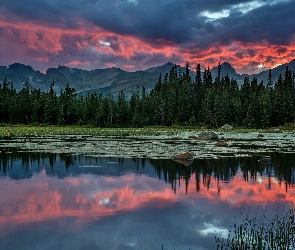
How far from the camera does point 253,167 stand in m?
31.3

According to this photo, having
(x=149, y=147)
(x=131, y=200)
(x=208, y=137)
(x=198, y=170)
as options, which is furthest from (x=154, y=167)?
(x=208, y=137)

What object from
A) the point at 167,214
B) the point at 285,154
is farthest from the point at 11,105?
the point at 167,214

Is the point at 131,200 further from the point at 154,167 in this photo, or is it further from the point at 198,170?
the point at 154,167

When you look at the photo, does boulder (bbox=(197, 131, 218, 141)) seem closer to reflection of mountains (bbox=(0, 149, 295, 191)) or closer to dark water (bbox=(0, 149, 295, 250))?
reflection of mountains (bbox=(0, 149, 295, 191))

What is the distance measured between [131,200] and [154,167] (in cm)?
1142

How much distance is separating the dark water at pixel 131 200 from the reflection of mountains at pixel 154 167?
8cm

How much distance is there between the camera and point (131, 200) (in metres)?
19.1

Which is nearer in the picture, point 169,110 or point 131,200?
point 131,200

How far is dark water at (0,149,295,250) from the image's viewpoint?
13.3m

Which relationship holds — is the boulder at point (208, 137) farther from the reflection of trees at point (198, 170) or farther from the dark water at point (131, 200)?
the dark water at point (131, 200)

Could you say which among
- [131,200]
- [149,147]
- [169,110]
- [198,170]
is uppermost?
[169,110]

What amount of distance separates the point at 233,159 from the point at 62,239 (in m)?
25.3

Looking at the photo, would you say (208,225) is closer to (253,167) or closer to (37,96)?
(253,167)

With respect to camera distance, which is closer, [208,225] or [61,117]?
[208,225]
